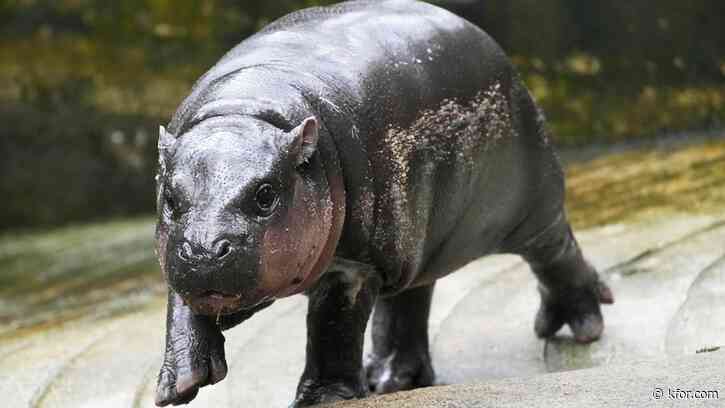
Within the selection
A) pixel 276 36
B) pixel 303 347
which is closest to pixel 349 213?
pixel 276 36

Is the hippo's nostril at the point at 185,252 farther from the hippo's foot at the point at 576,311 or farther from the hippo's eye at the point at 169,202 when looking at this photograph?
the hippo's foot at the point at 576,311

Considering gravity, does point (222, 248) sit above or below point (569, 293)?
above

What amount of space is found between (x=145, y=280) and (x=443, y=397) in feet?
15.3

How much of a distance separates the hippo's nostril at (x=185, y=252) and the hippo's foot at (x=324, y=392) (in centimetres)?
100

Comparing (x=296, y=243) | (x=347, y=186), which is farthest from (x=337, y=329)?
(x=296, y=243)

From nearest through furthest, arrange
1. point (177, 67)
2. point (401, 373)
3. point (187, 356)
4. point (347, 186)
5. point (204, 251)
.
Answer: point (204, 251) < point (187, 356) < point (347, 186) < point (401, 373) < point (177, 67)

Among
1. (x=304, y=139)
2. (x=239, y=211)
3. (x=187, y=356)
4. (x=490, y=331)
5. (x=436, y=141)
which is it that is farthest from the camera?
(x=490, y=331)

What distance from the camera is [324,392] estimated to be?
13.1ft

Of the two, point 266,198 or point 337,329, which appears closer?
point 266,198

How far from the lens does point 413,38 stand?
4.42 m

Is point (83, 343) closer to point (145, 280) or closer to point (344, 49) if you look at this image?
point (145, 280)

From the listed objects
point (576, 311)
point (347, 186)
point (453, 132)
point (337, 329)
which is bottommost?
point (576, 311)

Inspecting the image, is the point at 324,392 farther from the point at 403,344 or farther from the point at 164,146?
the point at 403,344

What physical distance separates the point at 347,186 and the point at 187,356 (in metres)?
0.73
